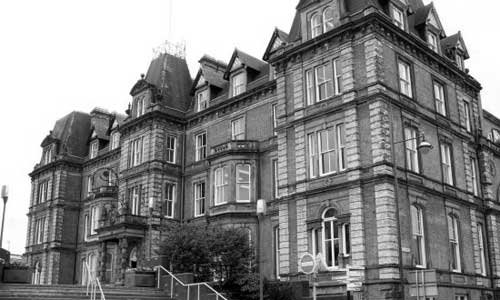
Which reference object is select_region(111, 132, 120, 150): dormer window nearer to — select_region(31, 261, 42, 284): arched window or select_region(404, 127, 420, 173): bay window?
select_region(31, 261, 42, 284): arched window

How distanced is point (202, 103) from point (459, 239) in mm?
21437

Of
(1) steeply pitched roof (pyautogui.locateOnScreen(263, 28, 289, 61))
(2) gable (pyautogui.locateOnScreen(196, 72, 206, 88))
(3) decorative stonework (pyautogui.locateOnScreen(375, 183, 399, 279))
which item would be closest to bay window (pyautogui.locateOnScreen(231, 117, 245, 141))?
(1) steeply pitched roof (pyautogui.locateOnScreen(263, 28, 289, 61))

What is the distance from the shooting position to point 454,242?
3169 cm

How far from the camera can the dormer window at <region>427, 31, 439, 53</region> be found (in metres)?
34.6

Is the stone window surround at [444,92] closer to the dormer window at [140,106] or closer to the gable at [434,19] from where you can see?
the gable at [434,19]

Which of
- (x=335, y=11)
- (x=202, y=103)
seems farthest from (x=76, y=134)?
(x=335, y=11)

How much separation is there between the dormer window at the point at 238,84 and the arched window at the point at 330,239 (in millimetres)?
14353

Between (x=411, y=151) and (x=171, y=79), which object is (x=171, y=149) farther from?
(x=411, y=151)

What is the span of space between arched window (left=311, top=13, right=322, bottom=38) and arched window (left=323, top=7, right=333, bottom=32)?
35 cm

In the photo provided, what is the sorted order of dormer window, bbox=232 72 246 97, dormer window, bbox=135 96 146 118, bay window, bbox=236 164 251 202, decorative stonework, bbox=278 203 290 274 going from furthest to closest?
dormer window, bbox=135 96 146 118 → dormer window, bbox=232 72 246 97 → bay window, bbox=236 164 251 202 → decorative stonework, bbox=278 203 290 274

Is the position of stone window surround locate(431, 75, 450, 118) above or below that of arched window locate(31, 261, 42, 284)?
above

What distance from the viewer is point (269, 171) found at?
37.2 meters

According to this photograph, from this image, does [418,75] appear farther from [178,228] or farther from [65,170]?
[65,170]

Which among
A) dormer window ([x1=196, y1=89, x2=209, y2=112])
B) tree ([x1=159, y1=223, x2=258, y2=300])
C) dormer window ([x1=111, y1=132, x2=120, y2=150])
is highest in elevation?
dormer window ([x1=196, y1=89, x2=209, y2=112])
